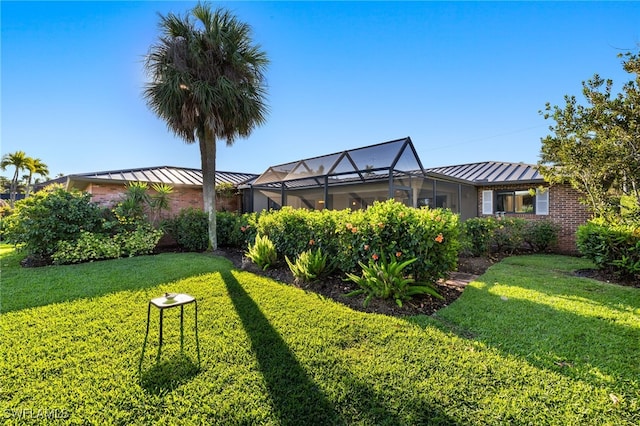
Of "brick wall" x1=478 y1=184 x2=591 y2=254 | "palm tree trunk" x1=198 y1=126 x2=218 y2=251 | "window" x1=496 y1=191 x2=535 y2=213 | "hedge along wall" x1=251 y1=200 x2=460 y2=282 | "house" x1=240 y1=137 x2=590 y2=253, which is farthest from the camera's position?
"window" x1=496 y1=191 x2=535 y2=213

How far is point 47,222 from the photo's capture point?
24.6 ft

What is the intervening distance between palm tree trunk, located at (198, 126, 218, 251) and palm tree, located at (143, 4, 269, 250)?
0.76ft

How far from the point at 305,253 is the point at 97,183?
32.0 ft

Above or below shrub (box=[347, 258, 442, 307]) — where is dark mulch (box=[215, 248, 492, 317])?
below

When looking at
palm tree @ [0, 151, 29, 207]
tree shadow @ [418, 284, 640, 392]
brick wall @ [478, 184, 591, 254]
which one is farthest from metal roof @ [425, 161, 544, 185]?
palm tree @ [0, 151, 29, 207]

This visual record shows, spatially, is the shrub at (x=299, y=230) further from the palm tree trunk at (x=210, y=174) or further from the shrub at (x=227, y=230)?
the palm tree trunk at (x=210, y=174)

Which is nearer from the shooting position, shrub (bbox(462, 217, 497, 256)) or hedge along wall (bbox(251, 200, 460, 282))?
hedge along wall (bbox(251, 200, 460, 282))

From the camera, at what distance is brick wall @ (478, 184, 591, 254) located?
9828 mm

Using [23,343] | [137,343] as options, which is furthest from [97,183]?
[137,343]

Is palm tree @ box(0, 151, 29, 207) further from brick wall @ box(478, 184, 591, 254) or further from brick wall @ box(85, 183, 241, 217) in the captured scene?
brick wall @ box(478, 184, 591, 254)

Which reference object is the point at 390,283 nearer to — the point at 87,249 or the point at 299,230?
the point at 299,230

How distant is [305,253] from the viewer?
5602 mm

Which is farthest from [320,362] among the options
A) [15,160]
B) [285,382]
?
[15,160]

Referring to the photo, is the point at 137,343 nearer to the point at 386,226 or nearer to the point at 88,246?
the point at 386,226
